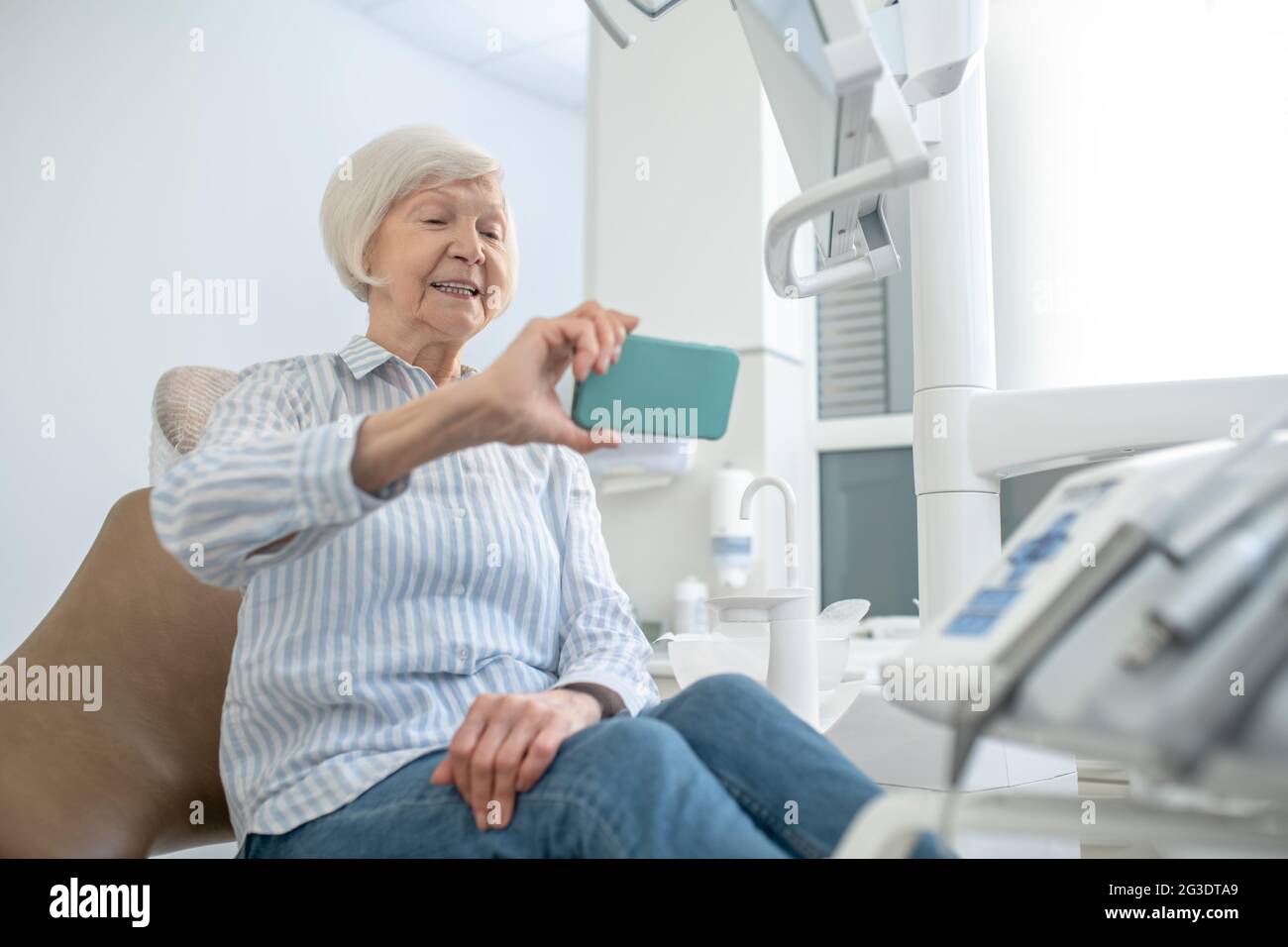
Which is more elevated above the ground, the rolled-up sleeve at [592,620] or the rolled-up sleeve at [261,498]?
the rolled-up sleeve at [261,498]

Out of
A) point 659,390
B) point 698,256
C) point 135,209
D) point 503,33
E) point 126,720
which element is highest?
point 503,33

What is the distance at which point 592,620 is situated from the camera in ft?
3.42

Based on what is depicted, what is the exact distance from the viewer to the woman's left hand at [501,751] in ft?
2.37

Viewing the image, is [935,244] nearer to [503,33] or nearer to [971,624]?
[971,624]

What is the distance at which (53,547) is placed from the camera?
2.28m

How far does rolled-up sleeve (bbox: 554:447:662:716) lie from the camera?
964 mm

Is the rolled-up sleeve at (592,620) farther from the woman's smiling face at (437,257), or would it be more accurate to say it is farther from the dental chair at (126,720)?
the dental chair at (126,720)

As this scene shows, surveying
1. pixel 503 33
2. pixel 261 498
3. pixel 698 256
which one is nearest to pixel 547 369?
pixel 261 498

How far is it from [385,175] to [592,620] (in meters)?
0.50

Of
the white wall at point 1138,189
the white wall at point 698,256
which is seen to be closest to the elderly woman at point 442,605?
the white wall at point 1138,189

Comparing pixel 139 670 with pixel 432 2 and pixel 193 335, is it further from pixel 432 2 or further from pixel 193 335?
pixel 432 2

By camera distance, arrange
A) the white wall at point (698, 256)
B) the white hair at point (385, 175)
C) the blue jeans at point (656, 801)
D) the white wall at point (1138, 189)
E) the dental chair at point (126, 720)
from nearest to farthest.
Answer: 1. the blue jeans at point (656, 801)
2. the dental chair at point (126, 720)
3. the white hair at point (385, 175)
4. the white wall at point (1138, 189)
5. the white wall at point (698, 256)

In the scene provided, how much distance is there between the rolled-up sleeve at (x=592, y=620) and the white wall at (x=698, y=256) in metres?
1.35

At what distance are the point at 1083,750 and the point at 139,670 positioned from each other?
3.19ft
